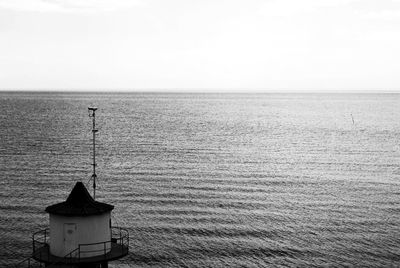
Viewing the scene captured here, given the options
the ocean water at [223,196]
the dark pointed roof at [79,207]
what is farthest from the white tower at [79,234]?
the ocean water at [223,196]

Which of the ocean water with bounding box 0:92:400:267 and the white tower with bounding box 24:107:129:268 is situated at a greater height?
the white tower with bounding box 24:107:129:268

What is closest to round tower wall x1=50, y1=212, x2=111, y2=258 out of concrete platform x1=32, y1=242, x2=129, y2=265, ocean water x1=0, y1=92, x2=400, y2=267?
concrete platform x1=32, y1=242, x2=129, y2=265

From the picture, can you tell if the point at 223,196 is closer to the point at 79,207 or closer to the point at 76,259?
the point at 79,207

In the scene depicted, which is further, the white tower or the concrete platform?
the white tower

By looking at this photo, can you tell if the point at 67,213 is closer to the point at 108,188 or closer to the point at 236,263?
the point at 236,263

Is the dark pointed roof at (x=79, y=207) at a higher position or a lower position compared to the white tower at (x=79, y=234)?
higher

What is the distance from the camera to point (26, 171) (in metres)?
66.1

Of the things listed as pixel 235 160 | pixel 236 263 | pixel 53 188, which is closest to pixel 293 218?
pixel 236 263

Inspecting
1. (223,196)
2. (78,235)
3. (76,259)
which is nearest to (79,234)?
(78,235)

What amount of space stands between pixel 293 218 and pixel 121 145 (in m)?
52.2

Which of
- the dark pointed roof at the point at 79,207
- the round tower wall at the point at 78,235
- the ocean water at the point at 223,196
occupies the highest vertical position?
the dark pointed roof at the point at 79,207

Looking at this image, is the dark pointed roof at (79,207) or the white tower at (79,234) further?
the dark pointed roof at (79,207)

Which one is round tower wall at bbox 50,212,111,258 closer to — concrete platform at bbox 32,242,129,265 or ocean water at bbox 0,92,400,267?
concrete platform at bbox 32,242,129,265

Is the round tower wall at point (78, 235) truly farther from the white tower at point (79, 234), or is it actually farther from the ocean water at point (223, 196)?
the ocean water at point (223, 196)
